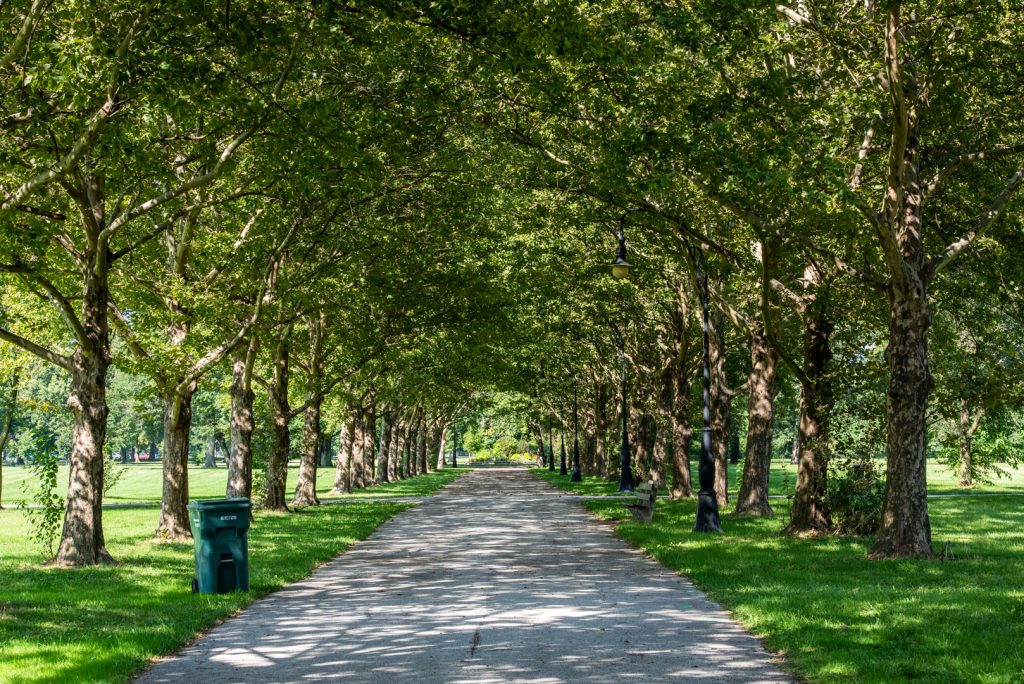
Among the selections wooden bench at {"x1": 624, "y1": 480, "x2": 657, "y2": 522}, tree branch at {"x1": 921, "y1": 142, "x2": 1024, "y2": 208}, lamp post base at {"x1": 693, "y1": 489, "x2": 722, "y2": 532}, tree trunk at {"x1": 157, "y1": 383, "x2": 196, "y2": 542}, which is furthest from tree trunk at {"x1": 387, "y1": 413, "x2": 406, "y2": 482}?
tree branch at {"x1": 921, "y1": 142, "x2": 1024, "y2": 208}

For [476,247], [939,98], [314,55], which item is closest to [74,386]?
[314,55]

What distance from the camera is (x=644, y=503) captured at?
23.7m

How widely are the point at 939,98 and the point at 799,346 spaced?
36.3 ft

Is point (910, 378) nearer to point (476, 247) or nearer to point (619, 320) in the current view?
point (476, 247)

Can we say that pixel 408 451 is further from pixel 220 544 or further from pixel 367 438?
pixel 220 544

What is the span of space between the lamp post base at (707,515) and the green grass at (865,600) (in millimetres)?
336

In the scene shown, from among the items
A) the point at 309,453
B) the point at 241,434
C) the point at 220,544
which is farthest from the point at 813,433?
the point at 309,453

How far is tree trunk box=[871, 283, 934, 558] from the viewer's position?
1549cm

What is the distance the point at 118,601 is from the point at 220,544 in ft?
4.37

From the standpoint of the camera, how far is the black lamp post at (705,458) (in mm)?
21031

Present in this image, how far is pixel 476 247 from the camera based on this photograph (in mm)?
25328

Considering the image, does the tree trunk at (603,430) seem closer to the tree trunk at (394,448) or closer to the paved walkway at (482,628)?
the tree trunk at (394,448)

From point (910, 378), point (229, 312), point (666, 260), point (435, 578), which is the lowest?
point (435, 578)

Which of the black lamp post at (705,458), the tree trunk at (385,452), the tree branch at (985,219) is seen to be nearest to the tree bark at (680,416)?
the black lamp post at (705,458)
